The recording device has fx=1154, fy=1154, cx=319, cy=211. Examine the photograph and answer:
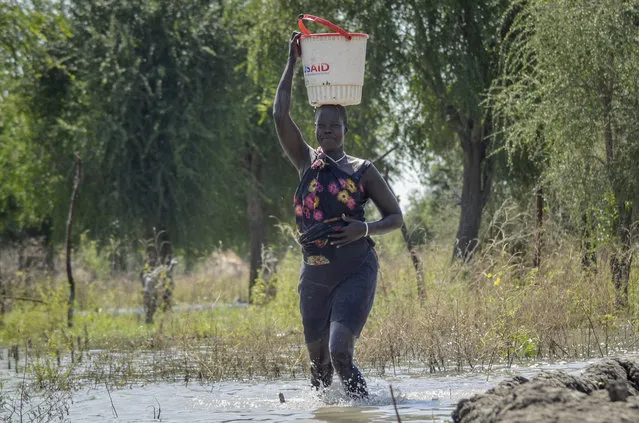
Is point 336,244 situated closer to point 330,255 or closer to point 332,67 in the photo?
point 330,255

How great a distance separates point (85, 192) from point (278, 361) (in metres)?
17.9

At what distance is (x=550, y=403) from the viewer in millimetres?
5039

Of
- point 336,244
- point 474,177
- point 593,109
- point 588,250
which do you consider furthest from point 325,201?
point 474,177

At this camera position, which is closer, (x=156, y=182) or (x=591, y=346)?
(x=591, y=346)

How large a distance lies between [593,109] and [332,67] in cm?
651

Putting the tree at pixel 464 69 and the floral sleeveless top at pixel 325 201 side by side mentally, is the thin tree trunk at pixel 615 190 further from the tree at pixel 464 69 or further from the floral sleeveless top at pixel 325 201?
the floral sleeveless top at pixel 325 201

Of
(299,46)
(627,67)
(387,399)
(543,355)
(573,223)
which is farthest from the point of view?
(573,223)

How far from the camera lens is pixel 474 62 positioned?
19.0 metres

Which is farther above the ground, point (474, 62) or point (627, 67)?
point (474, 62)

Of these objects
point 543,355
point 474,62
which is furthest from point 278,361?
point 474,62

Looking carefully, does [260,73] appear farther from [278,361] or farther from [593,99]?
[278,361]

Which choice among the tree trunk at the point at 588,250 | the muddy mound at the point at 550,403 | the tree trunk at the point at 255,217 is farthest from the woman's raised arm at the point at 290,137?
the tree trunk at the point at 255,217

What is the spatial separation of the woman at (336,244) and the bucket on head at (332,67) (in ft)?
0.64

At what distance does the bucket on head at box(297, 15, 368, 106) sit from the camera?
27.5ft
